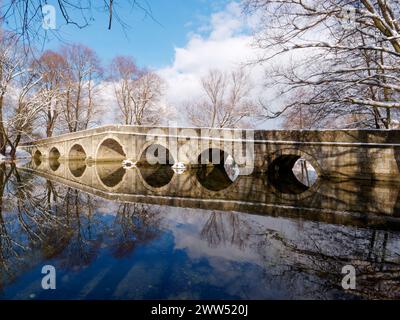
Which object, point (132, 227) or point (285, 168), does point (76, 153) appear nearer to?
point (285, 168)

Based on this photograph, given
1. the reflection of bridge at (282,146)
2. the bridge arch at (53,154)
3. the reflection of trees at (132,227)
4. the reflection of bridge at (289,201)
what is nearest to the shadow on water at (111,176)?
the reflection of bridge at (289,201)

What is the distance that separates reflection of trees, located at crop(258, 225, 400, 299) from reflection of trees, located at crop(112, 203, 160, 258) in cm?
196

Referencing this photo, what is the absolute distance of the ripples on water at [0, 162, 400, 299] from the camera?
2674 mm

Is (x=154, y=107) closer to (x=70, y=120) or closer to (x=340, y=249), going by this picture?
(x=70, y=120)

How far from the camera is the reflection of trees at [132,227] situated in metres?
3.91

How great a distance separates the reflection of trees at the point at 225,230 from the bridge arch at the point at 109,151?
1590cm

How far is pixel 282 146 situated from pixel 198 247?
1030cm

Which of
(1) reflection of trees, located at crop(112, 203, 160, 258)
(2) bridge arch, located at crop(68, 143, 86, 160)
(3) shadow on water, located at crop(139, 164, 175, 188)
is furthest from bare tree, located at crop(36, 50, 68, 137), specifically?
(1) reflection of trees, located at crop(112, 203, 160, 258)

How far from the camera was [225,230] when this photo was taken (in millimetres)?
4609

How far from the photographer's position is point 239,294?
258 centimetres

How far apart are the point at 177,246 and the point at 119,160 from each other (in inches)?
802

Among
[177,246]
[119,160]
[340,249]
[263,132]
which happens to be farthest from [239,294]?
[119,160]

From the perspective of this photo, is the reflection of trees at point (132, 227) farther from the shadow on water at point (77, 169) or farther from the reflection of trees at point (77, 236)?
the shadow on water at point (77, 169)
